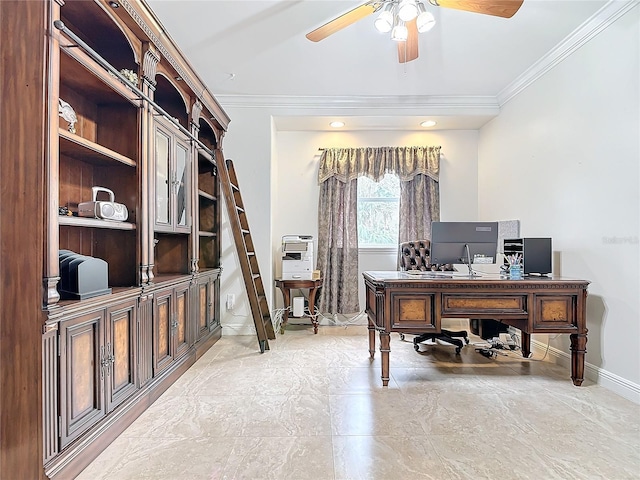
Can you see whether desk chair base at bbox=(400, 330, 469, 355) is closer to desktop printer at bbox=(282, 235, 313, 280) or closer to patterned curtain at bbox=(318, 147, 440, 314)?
patterned curtain at bbox=(318, 147, 440, 314)

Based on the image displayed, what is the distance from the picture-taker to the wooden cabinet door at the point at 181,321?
8.45 ft

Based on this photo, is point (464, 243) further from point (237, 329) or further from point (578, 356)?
point (237, 329)

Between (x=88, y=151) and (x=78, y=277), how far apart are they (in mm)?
746

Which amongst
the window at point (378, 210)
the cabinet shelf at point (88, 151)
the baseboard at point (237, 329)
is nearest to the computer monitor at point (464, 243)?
the window at point (378, 210)

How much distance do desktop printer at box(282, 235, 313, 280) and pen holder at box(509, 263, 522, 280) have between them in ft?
6.78

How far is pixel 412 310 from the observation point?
8.02ft

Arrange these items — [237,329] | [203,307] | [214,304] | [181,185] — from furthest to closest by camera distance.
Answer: [237,329] < [214,304] < [203,307] < [181,185]

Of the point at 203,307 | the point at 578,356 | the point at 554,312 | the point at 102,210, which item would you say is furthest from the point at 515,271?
the point at 102,210

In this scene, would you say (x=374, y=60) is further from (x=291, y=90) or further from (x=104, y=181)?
(x=104, y=181)

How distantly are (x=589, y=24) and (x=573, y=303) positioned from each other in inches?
82.2

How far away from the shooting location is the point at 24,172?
136 centimetres

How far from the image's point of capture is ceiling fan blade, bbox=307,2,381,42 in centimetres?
208

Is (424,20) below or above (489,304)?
above

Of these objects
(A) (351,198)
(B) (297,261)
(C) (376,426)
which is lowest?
(C) (376,426)
